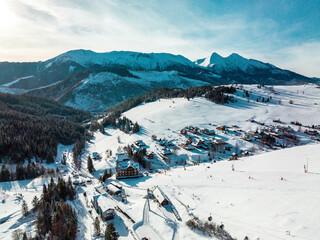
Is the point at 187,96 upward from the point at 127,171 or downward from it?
upward

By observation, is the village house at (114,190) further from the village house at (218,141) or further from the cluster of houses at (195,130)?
the cluster of houses at (195,130)

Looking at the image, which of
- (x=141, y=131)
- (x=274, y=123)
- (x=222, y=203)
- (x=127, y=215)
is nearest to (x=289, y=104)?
(x=274, y=123)

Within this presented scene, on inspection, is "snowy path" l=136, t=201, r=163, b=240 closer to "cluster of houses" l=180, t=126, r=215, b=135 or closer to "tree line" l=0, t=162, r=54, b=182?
"tree line" l=0, t=162, r=54, b=182

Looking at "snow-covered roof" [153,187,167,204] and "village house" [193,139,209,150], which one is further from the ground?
"snow-covered roof" [153,187,167,204]

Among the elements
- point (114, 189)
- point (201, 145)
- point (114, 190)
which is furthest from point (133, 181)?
point (201, 145)

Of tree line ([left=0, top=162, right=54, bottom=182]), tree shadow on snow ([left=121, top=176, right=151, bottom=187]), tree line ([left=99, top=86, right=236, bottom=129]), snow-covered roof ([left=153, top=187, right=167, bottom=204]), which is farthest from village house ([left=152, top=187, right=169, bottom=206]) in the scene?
tree line ([left=99, top=86, right=236, bottom=129])

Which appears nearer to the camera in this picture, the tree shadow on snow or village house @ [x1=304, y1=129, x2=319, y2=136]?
the tree shadow on snow

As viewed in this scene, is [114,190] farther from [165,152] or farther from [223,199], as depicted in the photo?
[165,152]

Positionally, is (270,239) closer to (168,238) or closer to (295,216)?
(295,216)
